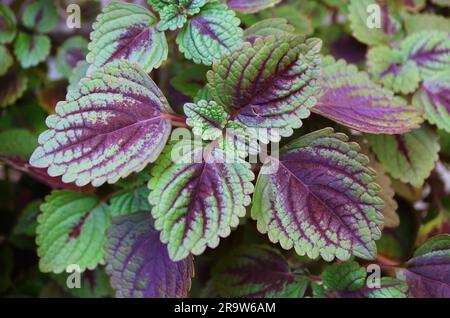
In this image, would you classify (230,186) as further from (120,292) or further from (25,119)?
(25,119)

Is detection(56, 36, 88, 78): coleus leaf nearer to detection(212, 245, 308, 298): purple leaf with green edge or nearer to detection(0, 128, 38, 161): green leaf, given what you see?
detection(0, 128, 38, 161): green leaf

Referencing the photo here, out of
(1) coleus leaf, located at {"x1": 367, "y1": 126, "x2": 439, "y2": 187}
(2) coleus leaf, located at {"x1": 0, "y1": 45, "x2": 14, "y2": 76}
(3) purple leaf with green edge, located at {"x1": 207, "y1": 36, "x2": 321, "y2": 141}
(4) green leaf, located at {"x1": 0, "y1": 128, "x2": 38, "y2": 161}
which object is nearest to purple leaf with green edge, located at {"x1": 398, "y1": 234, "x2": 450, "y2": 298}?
(1) coleus leaf, located at {"x1": 367, "y1": 126, "x2": 439, "y2": 187}

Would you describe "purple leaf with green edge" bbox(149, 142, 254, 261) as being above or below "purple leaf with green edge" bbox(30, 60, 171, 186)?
below

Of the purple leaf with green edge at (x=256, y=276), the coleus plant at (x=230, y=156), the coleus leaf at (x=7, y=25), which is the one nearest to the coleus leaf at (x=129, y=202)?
the coleus plant at (x=230, y=156)

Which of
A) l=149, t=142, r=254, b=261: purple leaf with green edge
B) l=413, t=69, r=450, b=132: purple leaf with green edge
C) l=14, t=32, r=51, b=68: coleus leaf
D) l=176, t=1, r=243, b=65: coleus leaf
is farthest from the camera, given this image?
l=14, t=32, r=51, b=68: coleus leaf

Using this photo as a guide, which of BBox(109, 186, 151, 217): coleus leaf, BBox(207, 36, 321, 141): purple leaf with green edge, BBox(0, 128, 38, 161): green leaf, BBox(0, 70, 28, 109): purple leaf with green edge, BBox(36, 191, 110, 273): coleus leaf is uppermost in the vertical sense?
BBox(207, 36, 321, 141): purple leaf with green edge

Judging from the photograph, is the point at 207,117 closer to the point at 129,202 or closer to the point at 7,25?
the point at 129,202

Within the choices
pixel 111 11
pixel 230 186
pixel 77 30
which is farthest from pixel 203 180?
pixel 77 30
